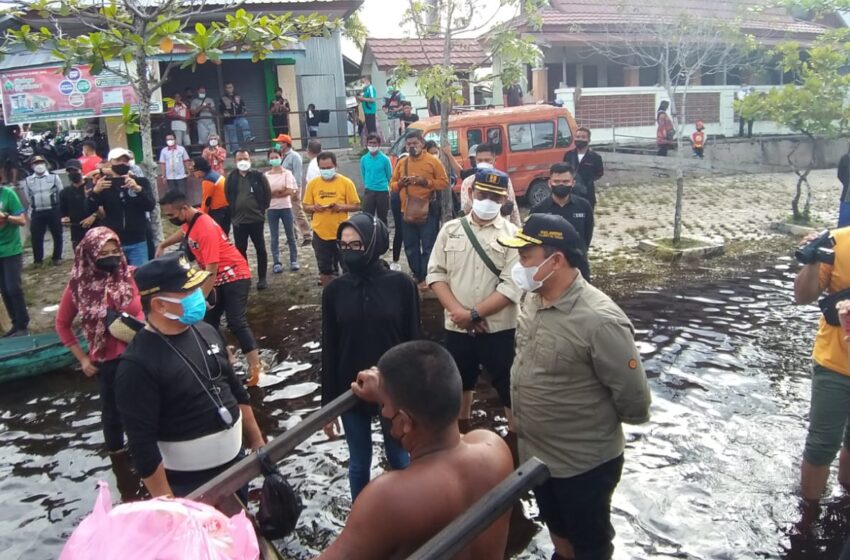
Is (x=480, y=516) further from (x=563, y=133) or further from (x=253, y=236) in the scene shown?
(x=563, y=133)

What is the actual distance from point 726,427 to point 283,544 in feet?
11.3

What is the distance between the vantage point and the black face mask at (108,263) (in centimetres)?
457

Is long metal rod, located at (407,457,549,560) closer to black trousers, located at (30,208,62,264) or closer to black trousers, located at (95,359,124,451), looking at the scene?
black trousers, located at (95,359,124,451)

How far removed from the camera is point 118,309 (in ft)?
15.2

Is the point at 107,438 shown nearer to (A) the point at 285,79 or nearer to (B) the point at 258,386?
(B) the point at 258,386

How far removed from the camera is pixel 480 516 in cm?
185

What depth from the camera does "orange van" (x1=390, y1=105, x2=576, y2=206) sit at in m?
14.4

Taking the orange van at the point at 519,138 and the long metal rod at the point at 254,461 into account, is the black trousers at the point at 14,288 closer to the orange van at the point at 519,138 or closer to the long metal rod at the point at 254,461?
the long metal rod at the point at 254,461

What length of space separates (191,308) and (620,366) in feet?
6.37

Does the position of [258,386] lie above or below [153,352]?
below

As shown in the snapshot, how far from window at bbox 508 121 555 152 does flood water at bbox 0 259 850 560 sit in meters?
→ 7.74

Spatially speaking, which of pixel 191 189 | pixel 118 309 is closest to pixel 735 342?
pixel 118 309

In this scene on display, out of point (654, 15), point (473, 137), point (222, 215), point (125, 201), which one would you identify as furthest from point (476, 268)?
point (654, 15)

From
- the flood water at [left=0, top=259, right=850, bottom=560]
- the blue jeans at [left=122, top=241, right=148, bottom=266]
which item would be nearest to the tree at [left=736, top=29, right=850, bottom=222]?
the flood water at [left=0, top=259, right=850, bottom=560]
